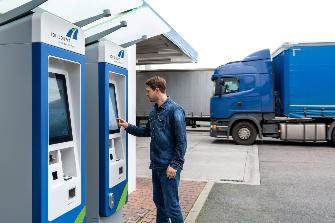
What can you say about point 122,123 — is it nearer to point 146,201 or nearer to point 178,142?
point 178,142

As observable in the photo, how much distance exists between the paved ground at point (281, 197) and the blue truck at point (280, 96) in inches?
163

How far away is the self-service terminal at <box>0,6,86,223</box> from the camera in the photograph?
2.74 m

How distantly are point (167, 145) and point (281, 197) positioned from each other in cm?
369

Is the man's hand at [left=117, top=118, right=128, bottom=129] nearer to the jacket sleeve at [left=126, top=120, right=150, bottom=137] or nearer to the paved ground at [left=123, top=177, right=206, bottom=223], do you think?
the jacket sleeve at [left=126, top=120, right=150, bottom=137]

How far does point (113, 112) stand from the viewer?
14.3ft

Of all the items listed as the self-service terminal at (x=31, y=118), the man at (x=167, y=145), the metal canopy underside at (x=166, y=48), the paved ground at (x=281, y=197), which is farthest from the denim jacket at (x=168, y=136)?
the metal canopy underside at (x=166, y=48)

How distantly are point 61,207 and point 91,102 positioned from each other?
49.7 inches

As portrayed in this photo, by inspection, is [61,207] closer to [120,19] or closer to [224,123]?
[120,19]

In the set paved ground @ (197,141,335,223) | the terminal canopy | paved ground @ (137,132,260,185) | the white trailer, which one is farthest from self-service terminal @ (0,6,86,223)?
the white trailer

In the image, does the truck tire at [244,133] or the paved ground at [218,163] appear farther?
the truck tire at [244,133]

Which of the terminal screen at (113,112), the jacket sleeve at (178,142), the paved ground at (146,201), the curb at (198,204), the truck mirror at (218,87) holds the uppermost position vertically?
the truck mirror at (218,87)

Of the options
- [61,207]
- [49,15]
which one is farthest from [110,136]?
[49,15]

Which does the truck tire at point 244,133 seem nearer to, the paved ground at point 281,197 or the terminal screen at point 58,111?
the paved ground at point 281,197

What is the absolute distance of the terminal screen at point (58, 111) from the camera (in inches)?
119
